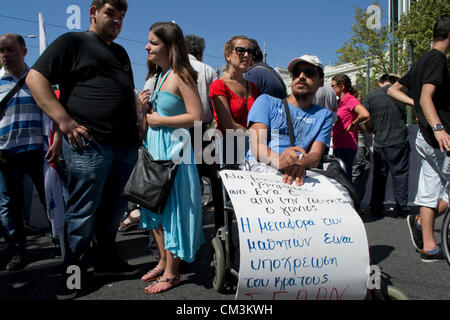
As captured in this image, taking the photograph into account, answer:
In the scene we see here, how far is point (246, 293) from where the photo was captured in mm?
1719

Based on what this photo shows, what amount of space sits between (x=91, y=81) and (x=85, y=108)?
20 cm

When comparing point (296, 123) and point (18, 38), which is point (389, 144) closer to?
point (296, 123)

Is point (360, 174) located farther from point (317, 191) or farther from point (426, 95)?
point (317, 191)

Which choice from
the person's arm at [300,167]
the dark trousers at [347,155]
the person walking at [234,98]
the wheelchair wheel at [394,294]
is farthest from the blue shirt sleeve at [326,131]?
the dark trousers at [347,155]

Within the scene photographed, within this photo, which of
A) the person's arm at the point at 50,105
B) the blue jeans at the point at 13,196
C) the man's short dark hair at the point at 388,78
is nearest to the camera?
the person's arm at the point at 50,105

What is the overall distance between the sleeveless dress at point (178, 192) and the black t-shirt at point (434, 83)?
2062 millimetres

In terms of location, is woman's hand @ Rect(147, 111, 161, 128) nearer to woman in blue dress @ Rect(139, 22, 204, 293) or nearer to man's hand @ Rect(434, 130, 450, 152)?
woman in blue dress @ Rect(139, 22, 204, 293)

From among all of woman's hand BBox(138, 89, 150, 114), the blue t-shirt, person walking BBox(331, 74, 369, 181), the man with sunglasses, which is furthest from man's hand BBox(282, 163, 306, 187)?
person walking BBox(331, 74, 369, 181)

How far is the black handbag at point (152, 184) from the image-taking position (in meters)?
2.38

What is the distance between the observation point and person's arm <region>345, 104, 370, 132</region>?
4665mm

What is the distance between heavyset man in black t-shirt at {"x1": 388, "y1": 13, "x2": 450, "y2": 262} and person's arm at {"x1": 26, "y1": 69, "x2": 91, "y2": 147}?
8.99 feet

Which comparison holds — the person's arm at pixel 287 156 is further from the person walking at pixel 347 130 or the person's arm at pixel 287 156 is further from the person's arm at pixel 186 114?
the person walking at pixel 347 130

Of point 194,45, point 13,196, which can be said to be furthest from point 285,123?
point 13,196

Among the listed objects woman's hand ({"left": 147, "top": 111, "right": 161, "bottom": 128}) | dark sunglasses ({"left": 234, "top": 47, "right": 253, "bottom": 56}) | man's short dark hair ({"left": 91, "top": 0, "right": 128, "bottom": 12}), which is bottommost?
woman's hand ({"left": 147, "top": 111, "right": 161, "bottom": 128})
